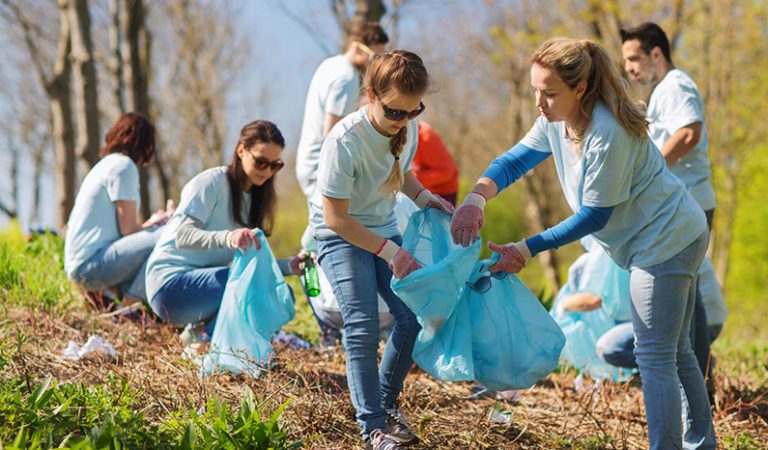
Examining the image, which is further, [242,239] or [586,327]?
[586,327]

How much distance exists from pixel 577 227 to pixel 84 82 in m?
6.60

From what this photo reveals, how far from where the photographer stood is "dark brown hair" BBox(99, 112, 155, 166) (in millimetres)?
4652

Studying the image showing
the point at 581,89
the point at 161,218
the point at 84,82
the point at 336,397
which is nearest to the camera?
the point at 581,89

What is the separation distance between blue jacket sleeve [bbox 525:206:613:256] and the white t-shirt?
6.40ft

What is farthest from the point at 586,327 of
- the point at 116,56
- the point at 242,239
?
Result: the point at 116,56

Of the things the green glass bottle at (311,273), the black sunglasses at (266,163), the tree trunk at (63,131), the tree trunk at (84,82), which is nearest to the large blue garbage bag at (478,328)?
the green glass bottle at (311,273)

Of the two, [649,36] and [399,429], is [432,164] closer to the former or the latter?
[649,36]

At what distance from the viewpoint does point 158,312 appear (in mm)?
4129

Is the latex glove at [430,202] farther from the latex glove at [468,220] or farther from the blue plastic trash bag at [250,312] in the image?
the blue plastic trash bag at [250,312]

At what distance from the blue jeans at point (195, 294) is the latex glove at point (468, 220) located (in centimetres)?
150

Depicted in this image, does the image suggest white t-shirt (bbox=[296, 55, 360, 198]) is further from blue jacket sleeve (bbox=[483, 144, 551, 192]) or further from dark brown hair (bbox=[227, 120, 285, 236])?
blue jacket sleeve (bbox=[483, 144, 551, 192])

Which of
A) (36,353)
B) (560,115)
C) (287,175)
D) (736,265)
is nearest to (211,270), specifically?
(36,353)

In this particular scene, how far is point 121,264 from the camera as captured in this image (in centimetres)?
454

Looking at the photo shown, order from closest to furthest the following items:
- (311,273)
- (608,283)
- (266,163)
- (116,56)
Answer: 1. (311,273)
2. (266,163)
3. (608,283)
4. (116,56)
